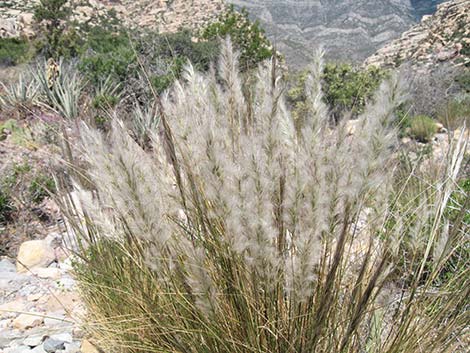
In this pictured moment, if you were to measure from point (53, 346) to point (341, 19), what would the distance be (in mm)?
59740

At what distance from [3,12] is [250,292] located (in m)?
36.2

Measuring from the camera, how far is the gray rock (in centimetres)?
202

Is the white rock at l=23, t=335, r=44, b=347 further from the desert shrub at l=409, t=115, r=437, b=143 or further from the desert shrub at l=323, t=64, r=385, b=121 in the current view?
the desert shrub at l=323, t=64, r=385, b=121

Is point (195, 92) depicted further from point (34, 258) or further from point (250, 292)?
point (34, 258)

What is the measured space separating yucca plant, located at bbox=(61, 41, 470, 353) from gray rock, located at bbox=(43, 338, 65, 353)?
85 centimetres

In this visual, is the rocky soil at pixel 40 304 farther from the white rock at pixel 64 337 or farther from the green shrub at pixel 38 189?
the green shrub at pixel 38 189

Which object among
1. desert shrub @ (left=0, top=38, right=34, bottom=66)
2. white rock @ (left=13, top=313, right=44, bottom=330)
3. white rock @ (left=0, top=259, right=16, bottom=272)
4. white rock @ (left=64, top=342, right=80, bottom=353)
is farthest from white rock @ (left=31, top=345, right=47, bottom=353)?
desert shrub @ (left=0, top=38, right=34, bottom=66)

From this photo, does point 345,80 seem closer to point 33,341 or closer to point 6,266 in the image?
point 6,266

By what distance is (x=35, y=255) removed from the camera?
3.32 metres

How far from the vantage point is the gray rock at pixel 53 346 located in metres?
2.02

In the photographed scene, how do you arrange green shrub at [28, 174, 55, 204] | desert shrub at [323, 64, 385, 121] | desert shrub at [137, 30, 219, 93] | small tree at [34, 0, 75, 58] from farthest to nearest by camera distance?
small tree at [34, 0, 75, 58] → desert shrub at [323, 64, 385, 121] → green shrub at [28, 174, 55, 204] → desert shrub at [137, 30, 219, 93]

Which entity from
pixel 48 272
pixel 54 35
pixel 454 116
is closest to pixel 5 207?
pixel 48 272

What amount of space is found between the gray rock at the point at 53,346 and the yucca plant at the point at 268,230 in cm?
85

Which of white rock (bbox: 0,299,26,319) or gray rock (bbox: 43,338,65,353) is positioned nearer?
gray rock (bbox: 43,338,65,353)
